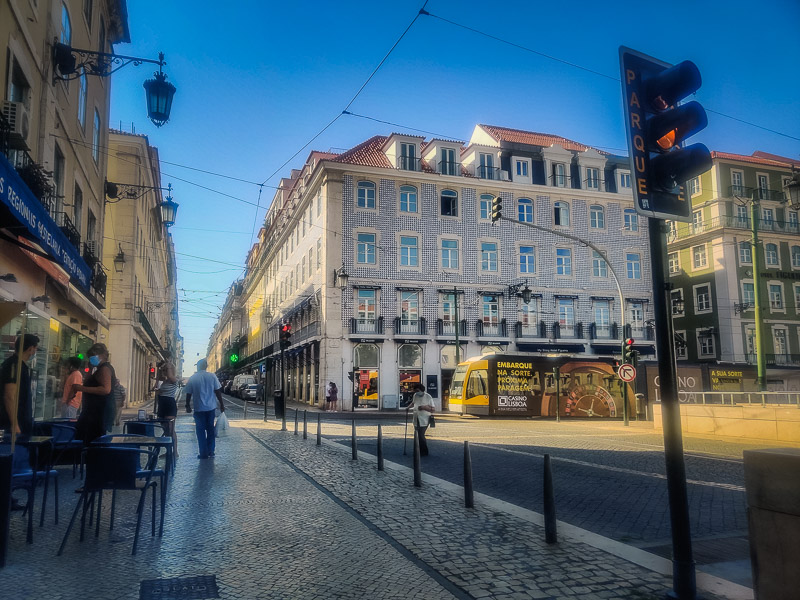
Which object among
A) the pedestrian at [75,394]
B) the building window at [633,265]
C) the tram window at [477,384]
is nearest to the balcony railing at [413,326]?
the tram window at [477,384]

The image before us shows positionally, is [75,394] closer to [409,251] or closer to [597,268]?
[409,251]

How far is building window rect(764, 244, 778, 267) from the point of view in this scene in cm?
4491

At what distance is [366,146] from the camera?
42.7 m

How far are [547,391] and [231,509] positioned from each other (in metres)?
25.4

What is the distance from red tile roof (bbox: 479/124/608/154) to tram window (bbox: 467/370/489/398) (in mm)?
19837

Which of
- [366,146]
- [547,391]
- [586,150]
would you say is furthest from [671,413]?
[586,150]

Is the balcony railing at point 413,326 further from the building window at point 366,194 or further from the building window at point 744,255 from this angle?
the building window at point 744,255

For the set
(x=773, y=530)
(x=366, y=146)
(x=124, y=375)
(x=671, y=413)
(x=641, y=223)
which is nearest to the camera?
(x=773, y=530)

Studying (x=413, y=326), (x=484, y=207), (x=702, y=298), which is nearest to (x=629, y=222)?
(x=702, y=298)

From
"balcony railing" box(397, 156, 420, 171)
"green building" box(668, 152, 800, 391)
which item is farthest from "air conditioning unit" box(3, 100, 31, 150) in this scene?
"green building" box(668, 152, 800, 391)

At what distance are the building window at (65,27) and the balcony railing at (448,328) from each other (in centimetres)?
2677

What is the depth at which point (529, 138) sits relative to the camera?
4638cm

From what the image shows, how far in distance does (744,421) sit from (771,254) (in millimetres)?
34105

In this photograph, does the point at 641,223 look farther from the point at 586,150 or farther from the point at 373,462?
the point at 373,462
